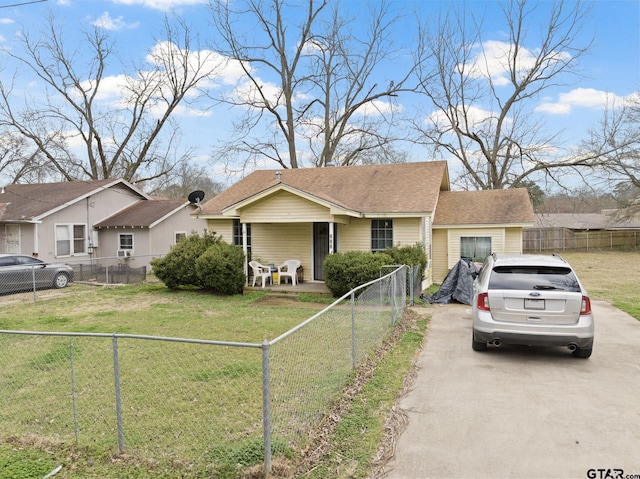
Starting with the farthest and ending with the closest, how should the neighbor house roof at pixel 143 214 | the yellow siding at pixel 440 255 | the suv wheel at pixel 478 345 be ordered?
the neighbor house roof at pixel 143 214, the yellow siding at pixel 440 255, the suv wheel at pixel 478 345

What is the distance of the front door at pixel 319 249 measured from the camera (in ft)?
52.3

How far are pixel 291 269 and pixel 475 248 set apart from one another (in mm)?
7412

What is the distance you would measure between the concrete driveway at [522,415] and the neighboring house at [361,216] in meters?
7.52

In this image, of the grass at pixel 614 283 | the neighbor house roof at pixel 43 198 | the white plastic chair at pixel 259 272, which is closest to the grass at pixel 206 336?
the grass at pixel 614 283

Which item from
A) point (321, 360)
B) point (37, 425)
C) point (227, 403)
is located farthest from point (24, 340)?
point (321, 360)

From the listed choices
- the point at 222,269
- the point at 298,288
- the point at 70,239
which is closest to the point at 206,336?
the point at 222,269

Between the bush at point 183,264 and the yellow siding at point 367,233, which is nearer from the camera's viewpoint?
the bush at point 183,264

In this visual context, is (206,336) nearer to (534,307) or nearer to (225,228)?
(534,307)

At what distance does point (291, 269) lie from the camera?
15469mm

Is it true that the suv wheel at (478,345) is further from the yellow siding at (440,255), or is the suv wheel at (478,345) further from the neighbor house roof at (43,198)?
the neighbor house roof at (43,198)

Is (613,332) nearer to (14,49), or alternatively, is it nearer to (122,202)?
(122,202)

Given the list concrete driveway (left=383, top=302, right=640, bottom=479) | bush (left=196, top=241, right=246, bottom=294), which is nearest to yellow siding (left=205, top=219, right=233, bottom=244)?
bush (left=196, top=241, right=246, bottom=294)

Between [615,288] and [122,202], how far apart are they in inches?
908

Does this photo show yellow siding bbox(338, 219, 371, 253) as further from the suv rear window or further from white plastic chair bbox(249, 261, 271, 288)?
the suv rear window
